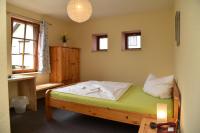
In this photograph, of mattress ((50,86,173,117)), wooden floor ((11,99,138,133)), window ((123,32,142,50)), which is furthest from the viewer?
window ((123,32,142,50))

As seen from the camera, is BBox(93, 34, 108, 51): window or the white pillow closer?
the white pillow

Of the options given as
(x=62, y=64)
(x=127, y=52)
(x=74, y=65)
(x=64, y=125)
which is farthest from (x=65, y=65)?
(x=64, y=125)

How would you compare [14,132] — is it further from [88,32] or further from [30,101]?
[88,32]

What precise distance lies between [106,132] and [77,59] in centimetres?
303

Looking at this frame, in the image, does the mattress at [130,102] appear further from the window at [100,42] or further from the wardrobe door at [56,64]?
the window at [100,42]

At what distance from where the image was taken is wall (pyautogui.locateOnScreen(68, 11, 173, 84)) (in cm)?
411

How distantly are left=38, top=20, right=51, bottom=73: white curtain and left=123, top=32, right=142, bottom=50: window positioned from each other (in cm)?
230

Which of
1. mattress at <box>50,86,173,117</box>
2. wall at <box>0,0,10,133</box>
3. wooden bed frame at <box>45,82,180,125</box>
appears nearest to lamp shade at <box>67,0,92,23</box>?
wall at <box>0,0,10,133</box>

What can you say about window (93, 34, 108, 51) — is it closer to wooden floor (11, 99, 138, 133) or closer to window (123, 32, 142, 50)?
window (123, 32, 142, 50)

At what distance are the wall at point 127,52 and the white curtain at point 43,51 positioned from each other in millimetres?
1199

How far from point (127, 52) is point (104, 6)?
1.49 meters

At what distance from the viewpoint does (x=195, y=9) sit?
1.05 m

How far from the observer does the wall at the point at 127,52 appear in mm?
4105

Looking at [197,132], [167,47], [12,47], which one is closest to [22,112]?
[12,47]
